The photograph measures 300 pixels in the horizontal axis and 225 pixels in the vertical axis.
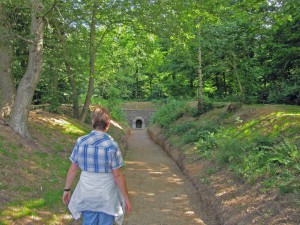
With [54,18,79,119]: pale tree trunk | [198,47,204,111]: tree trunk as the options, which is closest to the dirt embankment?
[54,18,79,119]: pale tree trunk

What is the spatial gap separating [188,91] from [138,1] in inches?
923

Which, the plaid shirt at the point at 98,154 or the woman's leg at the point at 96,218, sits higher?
the plaid shirt at the point at 98,154

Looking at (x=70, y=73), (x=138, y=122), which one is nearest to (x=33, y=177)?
(x=70, y=73)

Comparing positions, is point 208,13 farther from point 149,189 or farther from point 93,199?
point 93,199

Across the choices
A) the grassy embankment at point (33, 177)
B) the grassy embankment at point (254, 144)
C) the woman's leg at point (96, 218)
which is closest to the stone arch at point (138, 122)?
the grassy embankment at point (254, 144)

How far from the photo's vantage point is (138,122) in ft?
130

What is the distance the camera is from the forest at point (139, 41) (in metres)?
9.13

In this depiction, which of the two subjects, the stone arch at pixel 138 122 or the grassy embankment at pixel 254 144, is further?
the stone arch at pixel 138 122

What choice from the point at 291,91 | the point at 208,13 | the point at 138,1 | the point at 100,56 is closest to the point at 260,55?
the point at 291,91

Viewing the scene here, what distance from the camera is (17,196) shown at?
580 cm

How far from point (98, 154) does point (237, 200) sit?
401cm

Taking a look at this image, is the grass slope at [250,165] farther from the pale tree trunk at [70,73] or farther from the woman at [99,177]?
the pale tree trunk at [70,73]

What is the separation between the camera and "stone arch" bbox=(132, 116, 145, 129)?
38625mm

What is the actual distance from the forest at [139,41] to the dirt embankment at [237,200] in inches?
161
